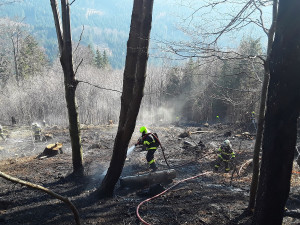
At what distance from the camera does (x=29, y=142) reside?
13.6 m

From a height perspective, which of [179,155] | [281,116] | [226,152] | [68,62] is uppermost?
[68,62]

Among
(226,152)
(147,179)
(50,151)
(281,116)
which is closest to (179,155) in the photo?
(226,152)

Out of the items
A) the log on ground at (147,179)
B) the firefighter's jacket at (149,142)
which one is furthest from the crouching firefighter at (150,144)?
the log on ground at (147,179)

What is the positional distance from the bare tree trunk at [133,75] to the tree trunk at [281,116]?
2.30 meters

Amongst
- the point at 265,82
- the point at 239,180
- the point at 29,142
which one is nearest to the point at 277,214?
the point at 265,82

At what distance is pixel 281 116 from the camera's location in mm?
2857

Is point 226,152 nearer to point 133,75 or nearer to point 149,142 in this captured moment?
point 149,142

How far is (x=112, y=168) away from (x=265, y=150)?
339cm

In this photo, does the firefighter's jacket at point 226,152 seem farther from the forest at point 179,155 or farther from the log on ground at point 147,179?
the log on ground at point 147,179

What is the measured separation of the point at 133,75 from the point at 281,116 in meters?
2.95

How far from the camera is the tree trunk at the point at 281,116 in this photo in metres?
2.73

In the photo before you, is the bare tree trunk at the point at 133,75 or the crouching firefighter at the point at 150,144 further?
the crouching firefighter at the point at 150,144

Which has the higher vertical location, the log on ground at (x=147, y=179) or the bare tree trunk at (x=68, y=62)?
the bare tree trunk at (x=68, y=62)

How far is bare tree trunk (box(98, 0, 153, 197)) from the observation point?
15.0 feet
